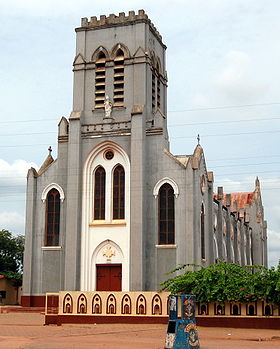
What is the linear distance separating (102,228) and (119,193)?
7.69ft

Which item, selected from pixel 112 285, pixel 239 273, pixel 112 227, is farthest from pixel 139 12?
pixel 239 273

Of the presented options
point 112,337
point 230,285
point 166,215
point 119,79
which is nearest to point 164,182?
point 166,215

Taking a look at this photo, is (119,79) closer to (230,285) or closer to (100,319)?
(100,319)

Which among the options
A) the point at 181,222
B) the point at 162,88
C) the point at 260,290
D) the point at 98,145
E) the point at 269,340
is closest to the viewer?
the point at 269,340

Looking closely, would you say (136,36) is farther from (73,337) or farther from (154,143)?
(73,337)

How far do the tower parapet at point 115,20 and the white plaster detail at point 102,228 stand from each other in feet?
27.1

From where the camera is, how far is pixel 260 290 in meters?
24.2

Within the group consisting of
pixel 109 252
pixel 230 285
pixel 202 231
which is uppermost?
pixel 202 231

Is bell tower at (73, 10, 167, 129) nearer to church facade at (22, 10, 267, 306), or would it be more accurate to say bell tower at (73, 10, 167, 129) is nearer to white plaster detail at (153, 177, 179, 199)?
church facade at (22, 10, 267, 306)

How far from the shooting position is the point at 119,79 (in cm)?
3812

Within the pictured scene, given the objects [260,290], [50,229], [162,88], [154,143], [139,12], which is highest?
[139,12]

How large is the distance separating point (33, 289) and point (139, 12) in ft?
61.8

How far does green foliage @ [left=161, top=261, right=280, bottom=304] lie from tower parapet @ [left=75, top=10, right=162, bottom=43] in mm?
19207

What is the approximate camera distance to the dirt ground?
17.9 m
